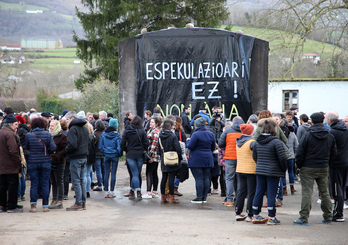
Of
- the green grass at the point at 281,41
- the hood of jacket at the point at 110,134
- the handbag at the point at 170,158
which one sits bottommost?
the handbag at the point at 170,158

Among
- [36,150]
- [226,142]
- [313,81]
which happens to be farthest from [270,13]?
[313,81]

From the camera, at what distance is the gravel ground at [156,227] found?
6.72m

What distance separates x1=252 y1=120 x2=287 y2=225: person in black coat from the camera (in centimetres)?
755

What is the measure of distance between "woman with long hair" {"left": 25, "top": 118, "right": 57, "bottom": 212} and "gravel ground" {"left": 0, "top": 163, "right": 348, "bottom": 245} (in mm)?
581

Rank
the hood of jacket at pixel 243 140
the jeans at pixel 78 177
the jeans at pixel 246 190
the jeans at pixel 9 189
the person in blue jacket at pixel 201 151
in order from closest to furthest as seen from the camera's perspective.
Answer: the jeans at pixel 246 190 → the hood of jacket at pixel 243 140 → the jeans at pixel 9 189 → the jeans at pixel 78 177 → the person in blue jacket at pixel 201 151

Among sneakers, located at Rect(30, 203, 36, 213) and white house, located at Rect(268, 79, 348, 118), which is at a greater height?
white house, located at Rect(268, 79, 348, 118)

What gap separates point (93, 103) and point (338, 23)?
14.2m

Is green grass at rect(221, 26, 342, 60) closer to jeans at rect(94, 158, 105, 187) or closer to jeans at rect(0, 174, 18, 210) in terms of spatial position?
jeans at rect(94, 158, 105, 187)

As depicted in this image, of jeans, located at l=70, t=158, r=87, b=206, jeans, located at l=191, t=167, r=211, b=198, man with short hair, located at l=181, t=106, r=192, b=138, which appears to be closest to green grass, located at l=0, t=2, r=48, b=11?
man with short hair, located at l=181, t=106, r=192, b=138

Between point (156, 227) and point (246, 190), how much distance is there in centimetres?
190

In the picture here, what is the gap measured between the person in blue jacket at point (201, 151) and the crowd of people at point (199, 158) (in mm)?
22

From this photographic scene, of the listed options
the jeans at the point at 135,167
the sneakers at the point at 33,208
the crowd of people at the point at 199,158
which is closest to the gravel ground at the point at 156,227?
the sneakers at the point at 33,208

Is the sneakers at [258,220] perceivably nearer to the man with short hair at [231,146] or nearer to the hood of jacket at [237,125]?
the man with short hair at [231,146]

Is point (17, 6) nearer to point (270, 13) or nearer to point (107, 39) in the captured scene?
point (107, 39)
